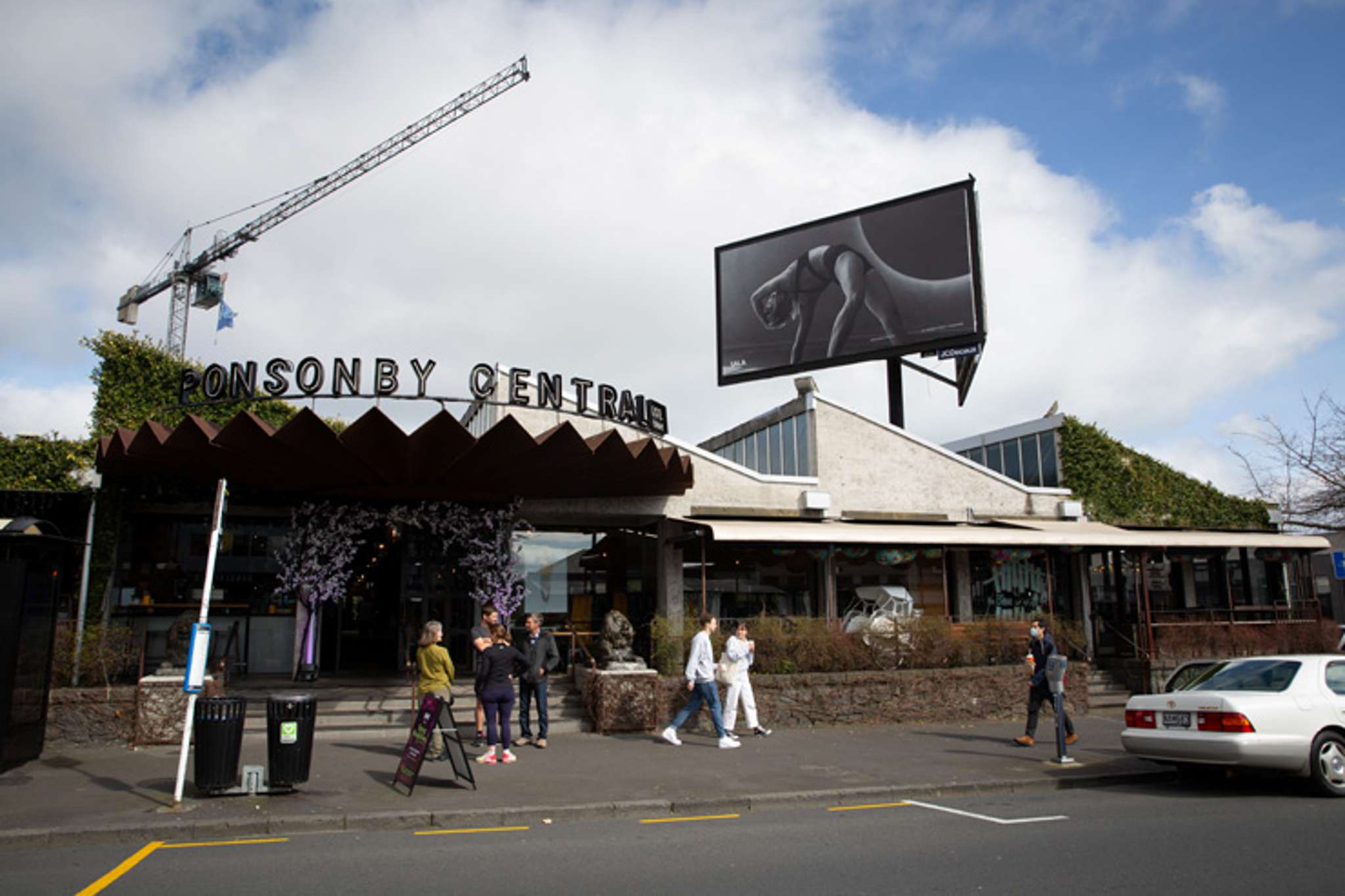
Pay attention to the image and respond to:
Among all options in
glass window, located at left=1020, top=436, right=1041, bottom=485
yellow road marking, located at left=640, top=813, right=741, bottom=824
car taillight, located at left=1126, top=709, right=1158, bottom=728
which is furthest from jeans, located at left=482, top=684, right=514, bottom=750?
glass window, located at left=1020, top=436, right=1041, bottom=485

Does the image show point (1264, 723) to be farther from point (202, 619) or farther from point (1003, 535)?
point (202, 619)

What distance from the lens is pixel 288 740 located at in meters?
8.67

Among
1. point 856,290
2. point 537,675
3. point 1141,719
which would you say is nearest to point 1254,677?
point 1141,719

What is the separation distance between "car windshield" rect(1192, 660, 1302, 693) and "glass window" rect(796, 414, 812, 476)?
10.3 meters

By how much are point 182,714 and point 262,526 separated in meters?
5.75

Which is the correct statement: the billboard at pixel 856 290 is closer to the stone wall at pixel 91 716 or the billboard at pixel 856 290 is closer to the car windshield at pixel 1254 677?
the car windshield at pixel 1254 677

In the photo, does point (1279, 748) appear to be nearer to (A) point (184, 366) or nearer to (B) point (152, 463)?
(B) point (152, 463)

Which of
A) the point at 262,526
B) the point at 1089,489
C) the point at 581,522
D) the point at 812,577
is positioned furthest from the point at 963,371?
the point at 262,526

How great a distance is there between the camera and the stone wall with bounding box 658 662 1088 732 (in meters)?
14.2

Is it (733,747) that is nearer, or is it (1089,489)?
(733,747)

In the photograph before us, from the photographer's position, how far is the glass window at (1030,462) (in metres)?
26.1

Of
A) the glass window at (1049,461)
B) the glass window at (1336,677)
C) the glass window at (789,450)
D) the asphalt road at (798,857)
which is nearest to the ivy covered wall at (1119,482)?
the glass window at (1049,461)

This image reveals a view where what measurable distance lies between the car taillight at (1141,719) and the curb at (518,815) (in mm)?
781

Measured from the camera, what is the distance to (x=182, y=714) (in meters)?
12.0
